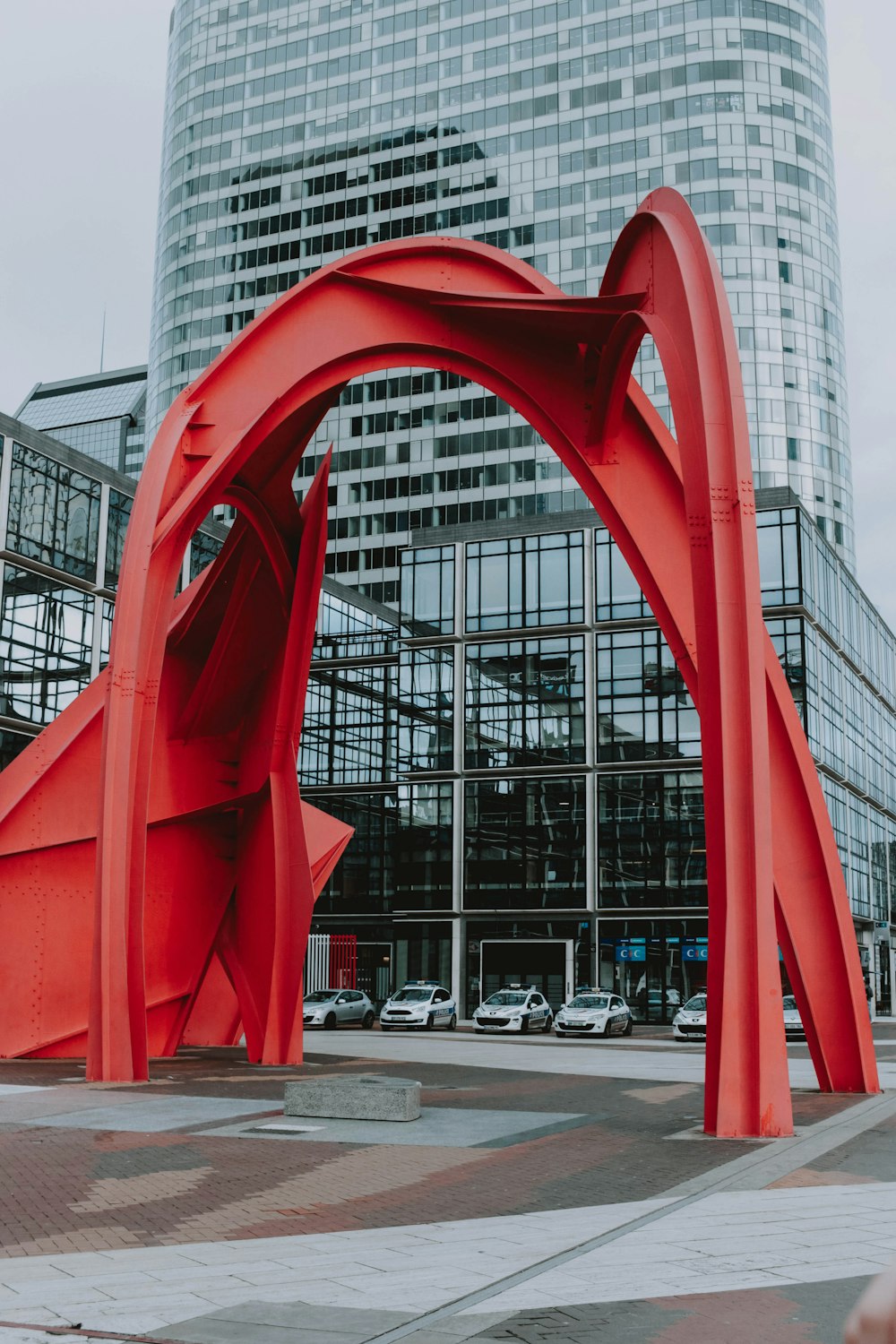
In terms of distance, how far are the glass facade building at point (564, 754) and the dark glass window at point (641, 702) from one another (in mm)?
62

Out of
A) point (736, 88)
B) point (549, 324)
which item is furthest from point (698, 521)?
point (736, 88)

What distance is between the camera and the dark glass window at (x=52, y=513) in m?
40.5

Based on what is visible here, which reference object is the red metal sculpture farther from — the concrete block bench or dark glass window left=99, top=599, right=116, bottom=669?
dark glass window left=99, top=599, right=116, bottom=669

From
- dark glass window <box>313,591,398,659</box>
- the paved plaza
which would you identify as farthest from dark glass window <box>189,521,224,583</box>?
the paved plaza

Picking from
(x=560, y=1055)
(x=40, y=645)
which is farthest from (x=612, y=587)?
(x=560, y=1055)

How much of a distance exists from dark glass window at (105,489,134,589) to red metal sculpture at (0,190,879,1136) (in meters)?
20.1

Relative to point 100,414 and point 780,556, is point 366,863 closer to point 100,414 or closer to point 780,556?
point 780,556

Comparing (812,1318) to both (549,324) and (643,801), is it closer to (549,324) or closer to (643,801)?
(549,324)

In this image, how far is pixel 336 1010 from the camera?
127 feet

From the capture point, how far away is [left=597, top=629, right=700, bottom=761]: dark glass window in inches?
1784

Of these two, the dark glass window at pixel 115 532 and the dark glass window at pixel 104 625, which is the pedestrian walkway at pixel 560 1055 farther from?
the dark glass window at pixel 115 532

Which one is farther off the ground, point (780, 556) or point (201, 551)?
point (201, 551)

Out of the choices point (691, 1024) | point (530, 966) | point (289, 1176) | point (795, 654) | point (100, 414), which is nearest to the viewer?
point (289, 1176)

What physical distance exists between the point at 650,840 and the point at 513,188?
165 ft
